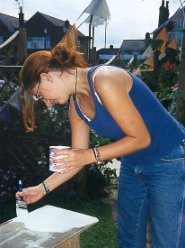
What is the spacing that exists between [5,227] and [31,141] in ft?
9.31

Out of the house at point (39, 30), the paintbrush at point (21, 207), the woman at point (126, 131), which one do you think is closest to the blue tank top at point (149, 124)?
the woman at point (126, 131)

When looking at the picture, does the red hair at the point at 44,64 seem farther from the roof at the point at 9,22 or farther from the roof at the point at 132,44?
the roof at the point at 132,44

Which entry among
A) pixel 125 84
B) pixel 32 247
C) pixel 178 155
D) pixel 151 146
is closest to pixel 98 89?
pixel 125 84

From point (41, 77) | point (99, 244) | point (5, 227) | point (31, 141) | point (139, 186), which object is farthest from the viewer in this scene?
point (31, 141)

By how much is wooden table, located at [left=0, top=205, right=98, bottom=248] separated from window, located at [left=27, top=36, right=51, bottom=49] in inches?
1781

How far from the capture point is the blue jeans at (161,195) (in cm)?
204

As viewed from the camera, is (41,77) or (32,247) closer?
(32,247)

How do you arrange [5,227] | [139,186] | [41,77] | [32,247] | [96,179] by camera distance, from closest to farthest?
[32,247], [41,77], [5,227], [139,186], [96,179]

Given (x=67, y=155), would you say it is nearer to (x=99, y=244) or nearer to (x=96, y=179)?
(x=99, y=244)

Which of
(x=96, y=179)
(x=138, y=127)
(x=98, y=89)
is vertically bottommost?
(x=96, y=179)

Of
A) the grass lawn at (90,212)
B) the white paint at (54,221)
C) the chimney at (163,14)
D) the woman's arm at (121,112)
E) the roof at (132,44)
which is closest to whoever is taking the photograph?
the woman's arm at (121,112)

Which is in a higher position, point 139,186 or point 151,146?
point 151,146

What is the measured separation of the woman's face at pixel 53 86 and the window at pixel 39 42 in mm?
45237

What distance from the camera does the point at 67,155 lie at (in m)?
1.84
